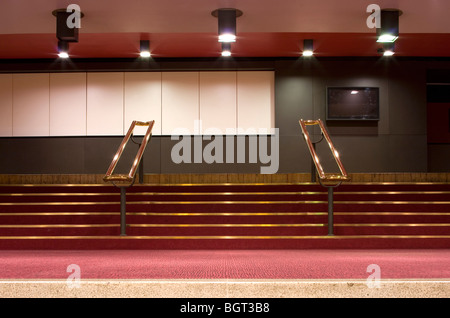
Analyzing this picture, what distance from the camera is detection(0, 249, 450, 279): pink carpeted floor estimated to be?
127 inches

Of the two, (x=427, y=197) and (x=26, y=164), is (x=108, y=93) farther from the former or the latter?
(x=427, y=197)

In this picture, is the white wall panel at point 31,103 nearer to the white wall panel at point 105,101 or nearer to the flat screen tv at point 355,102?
the white wall panel at point 105,101

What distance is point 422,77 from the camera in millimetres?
8930

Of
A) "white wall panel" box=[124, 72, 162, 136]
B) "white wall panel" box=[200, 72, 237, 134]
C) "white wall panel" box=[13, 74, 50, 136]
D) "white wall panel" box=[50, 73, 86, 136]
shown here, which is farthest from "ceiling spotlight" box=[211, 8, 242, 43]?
"white wall panel" box=[13, 74, 50, 136]

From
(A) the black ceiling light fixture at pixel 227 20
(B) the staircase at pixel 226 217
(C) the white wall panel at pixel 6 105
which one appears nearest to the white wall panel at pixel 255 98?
(A) the black ceiling light fixture at pixel 227 20

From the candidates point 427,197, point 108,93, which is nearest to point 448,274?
point 427,197

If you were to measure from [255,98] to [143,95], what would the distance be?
216 cm

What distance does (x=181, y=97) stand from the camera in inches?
361

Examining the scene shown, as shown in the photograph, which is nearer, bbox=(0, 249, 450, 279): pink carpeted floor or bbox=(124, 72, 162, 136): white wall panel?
bbox=(0, 249, 450, 279): pink carpeted floor

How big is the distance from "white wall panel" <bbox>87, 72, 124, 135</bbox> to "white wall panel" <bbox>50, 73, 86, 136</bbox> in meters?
0.14

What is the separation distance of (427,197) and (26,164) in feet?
23.3

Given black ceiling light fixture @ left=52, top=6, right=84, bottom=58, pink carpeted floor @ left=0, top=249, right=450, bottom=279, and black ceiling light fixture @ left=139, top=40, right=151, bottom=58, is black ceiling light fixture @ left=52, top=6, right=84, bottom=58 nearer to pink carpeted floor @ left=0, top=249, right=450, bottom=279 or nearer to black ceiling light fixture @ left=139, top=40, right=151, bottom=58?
black ceiling light fixture @ left=139, top=40, right=151, bottom=58

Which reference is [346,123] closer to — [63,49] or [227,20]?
[227,20]

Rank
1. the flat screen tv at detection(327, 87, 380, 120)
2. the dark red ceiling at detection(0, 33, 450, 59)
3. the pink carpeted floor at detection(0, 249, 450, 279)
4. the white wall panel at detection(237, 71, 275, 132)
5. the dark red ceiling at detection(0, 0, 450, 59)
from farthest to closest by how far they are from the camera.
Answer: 1. the white wall panel at detection(237, 71, 275, 132)
2. the flat screen tv at detection(327, 87, 380, 120)
3. the dark red ceiling at detection(0, 33, 450, 59)
4. the dark red ceiling at detection(0, 0, 450, 59)
5. the pink carpeted floor at detection(0, 249, 450, 279)
